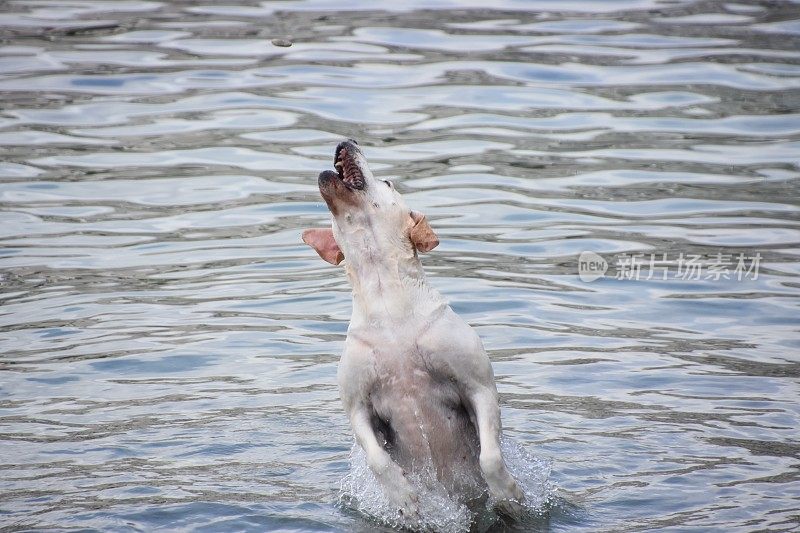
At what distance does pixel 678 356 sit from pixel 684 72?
29.3 feet

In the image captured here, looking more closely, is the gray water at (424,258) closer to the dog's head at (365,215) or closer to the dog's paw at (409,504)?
the dog's paw at (409,504)

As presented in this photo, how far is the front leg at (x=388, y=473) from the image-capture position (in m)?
7.25

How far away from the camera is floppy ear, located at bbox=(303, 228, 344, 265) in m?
7.73

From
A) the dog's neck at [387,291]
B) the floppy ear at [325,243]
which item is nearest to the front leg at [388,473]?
the dog's neck at [387,291]

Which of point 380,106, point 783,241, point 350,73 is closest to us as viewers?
point 783,241

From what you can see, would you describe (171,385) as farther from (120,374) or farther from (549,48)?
(549,48)

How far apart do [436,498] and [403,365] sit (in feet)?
2.41

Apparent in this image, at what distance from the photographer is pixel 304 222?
1399 cm

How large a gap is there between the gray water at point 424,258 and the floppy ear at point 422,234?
1.46m

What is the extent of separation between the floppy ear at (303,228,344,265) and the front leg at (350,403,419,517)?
100 centimetres

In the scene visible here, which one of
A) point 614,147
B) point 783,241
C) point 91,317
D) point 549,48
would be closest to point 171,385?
point 91,317

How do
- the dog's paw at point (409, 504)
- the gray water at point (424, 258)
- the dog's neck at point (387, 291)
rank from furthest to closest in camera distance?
the gray water at point (424, 258), the dog's neck at point (387, 291), the dog's paw at point (409, 504)

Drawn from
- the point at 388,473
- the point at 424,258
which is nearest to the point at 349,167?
the point at 388,473

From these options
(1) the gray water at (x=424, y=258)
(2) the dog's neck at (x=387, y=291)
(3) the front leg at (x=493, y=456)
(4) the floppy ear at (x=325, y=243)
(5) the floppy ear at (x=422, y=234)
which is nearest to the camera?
(3) the front leg at (x=493, y=456)
